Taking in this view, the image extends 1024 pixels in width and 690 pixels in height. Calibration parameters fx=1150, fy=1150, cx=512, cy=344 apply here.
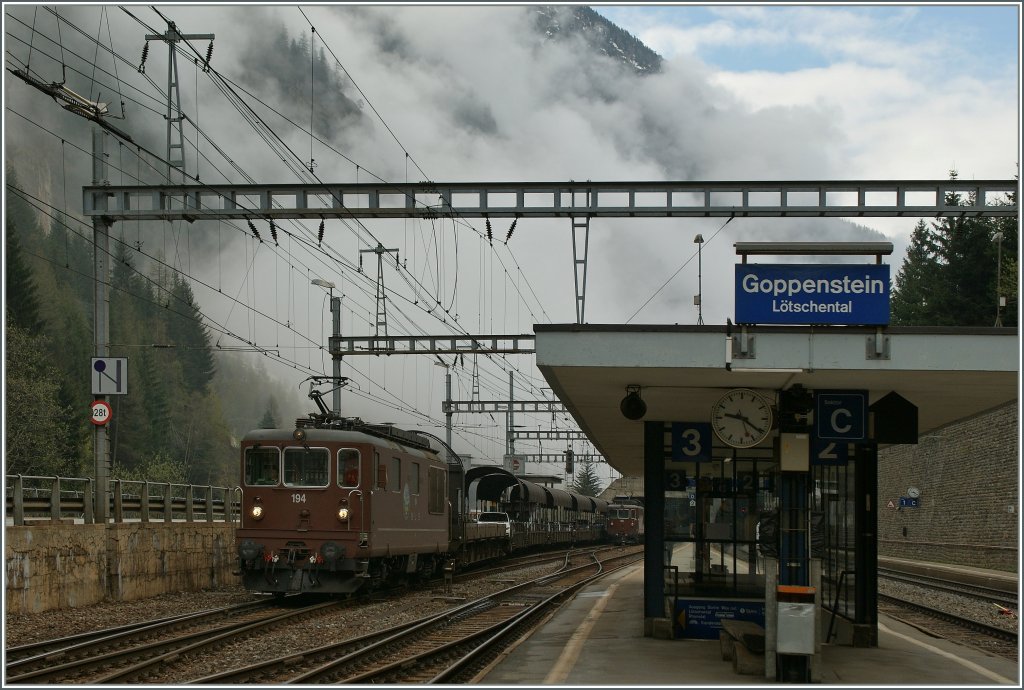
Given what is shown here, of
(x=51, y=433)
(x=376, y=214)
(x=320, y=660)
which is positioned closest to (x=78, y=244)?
(x=51, y=433)

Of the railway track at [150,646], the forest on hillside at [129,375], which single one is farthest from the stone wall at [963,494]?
the forest on hillside at [129,375]

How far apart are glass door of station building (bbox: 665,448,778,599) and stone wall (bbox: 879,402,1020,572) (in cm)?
2089

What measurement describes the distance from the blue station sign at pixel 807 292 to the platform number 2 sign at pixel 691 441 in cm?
359

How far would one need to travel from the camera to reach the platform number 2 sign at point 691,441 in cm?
1376

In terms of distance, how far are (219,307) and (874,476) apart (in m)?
97.0

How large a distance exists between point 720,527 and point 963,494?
31.8 meters

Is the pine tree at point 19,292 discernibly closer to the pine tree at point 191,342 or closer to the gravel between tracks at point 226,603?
the pine tree at point 191,342

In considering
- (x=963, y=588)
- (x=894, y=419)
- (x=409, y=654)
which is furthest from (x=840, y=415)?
(x=963, y=588)

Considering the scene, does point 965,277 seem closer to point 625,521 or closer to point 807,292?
point 625,521

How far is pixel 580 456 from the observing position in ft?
249

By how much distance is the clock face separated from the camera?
37.8ft

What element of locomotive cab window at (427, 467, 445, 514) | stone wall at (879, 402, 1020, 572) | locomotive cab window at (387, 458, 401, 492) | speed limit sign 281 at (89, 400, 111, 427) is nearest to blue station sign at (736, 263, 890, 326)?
locomotive cab window at (387, 458, 401, 492)

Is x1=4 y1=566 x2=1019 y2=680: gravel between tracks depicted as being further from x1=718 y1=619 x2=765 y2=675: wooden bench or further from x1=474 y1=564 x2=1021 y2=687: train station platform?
x1=718 y1=619 x2=765 y2=675: wooden bench

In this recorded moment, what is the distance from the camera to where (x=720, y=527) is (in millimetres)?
13539
